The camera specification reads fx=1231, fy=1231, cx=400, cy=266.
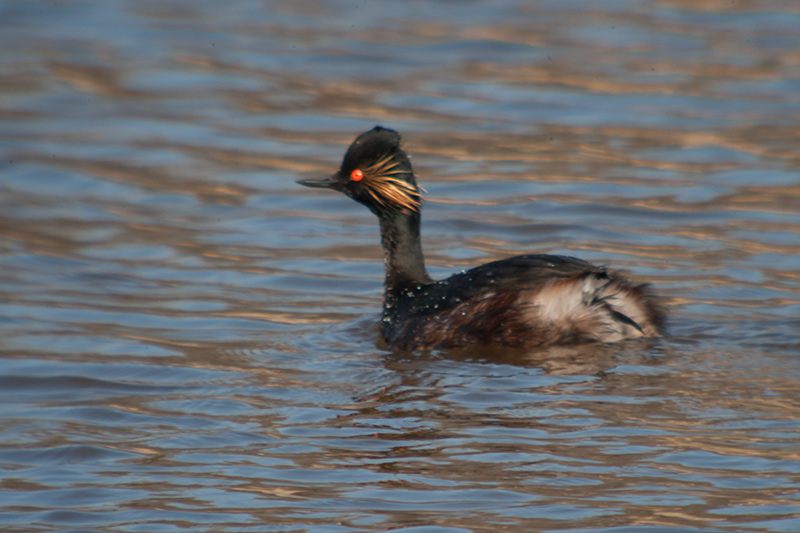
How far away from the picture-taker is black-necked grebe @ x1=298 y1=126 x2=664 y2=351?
7.31 m

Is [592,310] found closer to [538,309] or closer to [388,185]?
[538,309]

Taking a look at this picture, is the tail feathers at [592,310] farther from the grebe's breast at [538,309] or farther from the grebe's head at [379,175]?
the grebe's head at [379,175]

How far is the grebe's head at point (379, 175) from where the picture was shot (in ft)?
26.2

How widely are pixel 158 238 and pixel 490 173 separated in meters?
3.51

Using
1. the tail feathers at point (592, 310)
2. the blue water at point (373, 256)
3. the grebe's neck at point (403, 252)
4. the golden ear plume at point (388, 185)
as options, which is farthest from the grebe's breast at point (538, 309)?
the golden ear plume at point (388, 185)

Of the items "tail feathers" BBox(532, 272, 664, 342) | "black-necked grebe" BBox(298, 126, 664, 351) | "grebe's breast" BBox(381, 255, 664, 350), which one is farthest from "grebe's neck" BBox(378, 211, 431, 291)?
"tail feathers" BBox(532, 272, 664, 342)

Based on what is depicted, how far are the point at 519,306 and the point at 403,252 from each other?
1.13 meters

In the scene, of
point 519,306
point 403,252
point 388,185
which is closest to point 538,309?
point 519,306

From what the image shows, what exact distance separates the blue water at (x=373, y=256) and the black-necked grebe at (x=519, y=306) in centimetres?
15

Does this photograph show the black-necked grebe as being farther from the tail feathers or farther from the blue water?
the blue water

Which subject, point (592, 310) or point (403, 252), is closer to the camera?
point (592, 310)

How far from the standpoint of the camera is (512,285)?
7406mm

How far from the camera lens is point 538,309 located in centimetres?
736

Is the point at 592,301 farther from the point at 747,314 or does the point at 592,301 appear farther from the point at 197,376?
the point at 197,376
